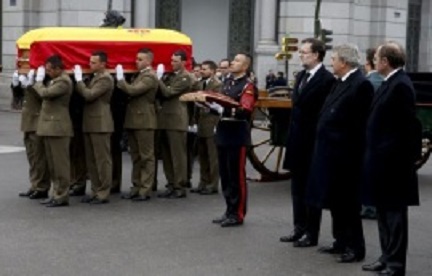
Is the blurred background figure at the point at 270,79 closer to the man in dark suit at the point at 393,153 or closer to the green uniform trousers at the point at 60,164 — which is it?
the green uniform trousers at the point at 60,164

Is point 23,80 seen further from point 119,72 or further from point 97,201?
point 97,201

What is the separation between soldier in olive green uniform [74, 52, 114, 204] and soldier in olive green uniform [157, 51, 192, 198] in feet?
2.74

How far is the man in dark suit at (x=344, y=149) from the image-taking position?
7820 mm

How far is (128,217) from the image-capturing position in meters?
9.97

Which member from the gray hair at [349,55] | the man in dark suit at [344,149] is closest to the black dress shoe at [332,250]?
the man in dark suit at [344,149]

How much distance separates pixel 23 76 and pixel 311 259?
4.62 metres

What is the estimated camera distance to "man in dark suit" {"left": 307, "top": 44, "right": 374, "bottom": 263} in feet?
25.7

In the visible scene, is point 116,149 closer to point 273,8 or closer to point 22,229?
point 22,229

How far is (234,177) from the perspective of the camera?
945cm

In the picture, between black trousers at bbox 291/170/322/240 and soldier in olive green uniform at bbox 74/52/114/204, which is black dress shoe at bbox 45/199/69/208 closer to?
soldier in olive green uniform at bbox 74/52/114/204

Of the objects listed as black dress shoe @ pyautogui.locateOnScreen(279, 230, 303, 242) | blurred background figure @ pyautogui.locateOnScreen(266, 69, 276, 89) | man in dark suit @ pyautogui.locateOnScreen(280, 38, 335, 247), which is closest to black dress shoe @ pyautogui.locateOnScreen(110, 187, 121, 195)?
black dress shoe @ pyautogui.locateOnScreen(279, 230, 303, 242)

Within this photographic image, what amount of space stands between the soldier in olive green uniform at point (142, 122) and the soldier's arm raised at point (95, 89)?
30 centimetres

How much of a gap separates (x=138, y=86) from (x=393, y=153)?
172 inches

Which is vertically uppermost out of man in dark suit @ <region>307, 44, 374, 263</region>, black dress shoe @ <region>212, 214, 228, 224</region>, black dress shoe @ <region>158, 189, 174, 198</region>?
man in dark suit @ <region>307, 44, 374, 263</region>
